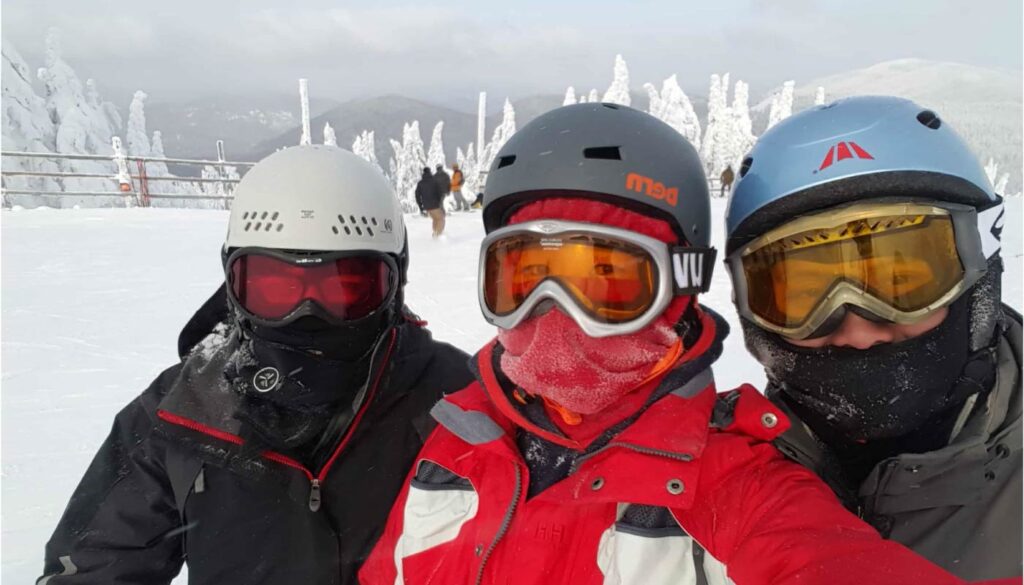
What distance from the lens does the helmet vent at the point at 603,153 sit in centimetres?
204

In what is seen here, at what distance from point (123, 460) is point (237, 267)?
2.71 feet

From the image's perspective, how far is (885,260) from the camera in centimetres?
193

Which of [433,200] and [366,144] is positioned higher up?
[433,200]

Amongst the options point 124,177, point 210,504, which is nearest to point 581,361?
point 210,504

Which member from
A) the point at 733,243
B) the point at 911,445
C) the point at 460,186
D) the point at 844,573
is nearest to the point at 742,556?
the point at 844,573

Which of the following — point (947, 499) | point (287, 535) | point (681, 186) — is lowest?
point (287, 535)

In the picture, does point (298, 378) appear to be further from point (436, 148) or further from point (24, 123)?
point (436, 148)

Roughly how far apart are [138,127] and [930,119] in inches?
1908

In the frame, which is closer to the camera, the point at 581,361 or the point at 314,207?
the point at 581,361

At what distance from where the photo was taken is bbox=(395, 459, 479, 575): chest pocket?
1807 millimetres

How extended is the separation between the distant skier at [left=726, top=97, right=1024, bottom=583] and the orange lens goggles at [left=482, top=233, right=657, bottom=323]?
1.50 feet

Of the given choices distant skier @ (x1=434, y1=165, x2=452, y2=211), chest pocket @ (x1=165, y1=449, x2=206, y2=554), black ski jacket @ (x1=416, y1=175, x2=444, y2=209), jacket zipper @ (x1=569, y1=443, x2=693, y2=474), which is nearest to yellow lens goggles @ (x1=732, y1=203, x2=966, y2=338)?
jacket zipper @ (x1=569, y1=443, x2=693, y2=474)

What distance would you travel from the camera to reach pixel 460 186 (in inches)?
975

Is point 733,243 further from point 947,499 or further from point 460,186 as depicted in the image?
point 460,186
